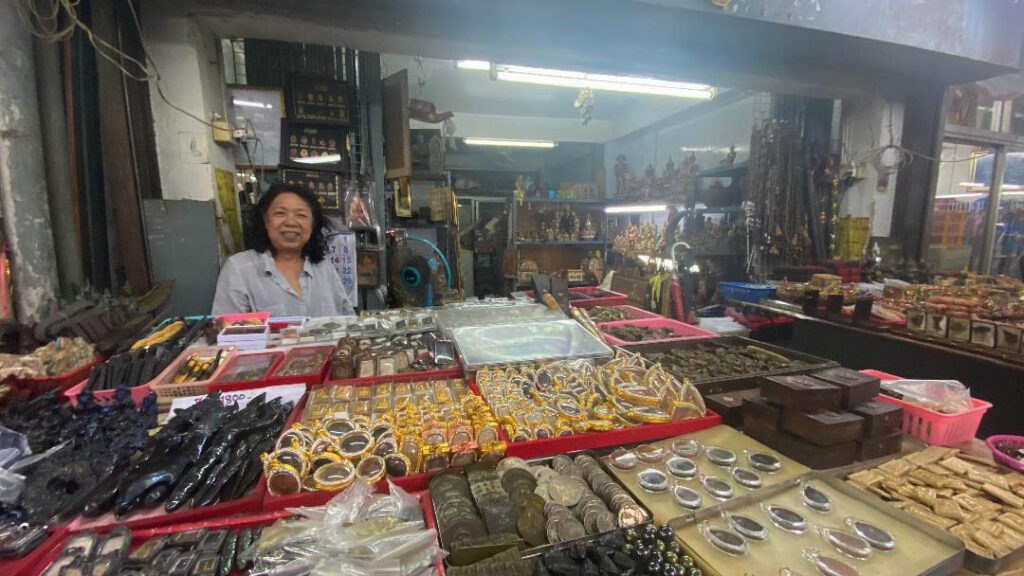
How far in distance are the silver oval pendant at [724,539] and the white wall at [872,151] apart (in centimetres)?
594

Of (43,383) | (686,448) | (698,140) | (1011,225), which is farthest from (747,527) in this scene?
(1011,225)

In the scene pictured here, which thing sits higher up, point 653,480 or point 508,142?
point 508,142

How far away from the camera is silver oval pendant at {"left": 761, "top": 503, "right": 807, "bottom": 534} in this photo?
1.00 m

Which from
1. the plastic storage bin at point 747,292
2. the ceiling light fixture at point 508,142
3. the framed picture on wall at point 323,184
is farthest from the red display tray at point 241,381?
the ceiling light fixture at point 508,142

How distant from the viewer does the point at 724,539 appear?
3.13 feet

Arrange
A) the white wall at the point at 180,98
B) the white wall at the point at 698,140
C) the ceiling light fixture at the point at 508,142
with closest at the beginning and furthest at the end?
1. the white wall at the point at 180,98
2. the white wall at the point at 698,140
3. the ceiling light fixture at the point at 508,142

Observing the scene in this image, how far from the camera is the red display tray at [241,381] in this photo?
1.59m

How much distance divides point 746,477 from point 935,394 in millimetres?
1032

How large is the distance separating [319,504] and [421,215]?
4.57 meters

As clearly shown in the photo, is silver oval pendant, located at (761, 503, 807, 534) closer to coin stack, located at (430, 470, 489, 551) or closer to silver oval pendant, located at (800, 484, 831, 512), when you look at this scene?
silver oval pendant, located at (800, 484, 831, 512)

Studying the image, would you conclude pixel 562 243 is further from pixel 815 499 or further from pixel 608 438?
pixel 815 499

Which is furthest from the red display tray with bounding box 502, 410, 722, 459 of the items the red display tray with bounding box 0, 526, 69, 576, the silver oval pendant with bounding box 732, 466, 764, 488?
the red display tray with bounding box 0, 526, 69, 576

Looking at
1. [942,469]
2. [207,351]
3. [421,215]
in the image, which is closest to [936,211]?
[942,469]

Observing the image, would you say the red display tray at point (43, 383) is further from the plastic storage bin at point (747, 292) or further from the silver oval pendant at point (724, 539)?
the plastic storage bin at point (747, 292)
